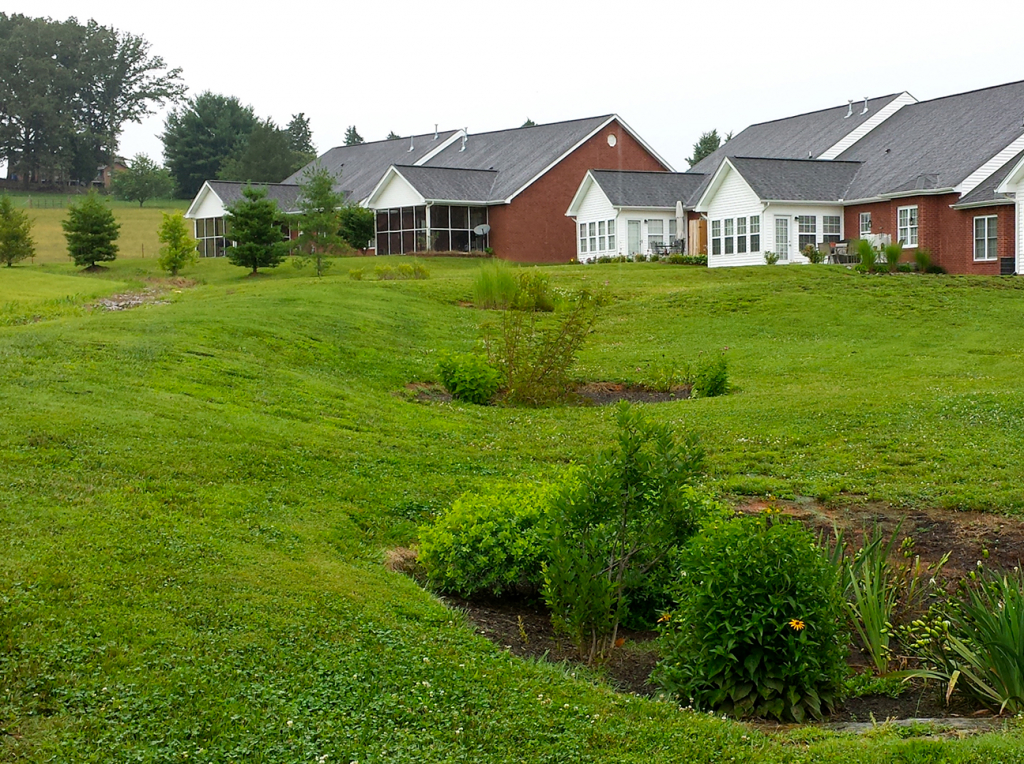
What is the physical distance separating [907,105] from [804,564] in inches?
1741

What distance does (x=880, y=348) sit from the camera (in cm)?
2031

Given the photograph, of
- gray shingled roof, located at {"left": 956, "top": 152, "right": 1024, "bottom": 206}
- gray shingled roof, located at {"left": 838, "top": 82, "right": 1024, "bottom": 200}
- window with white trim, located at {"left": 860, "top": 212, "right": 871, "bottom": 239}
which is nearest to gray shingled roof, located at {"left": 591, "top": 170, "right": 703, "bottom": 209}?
gray shingled roof, located at {"left": 838, "top": 82, "right": 1024, "bottom": 200}

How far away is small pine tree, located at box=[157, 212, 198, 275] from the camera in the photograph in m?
42.4

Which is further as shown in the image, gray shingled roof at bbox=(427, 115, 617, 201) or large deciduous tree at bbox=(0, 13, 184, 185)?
large deciduous tree at bbox=(0, 13, 184, 185)

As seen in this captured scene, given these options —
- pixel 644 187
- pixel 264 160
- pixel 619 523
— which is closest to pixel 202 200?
pixel 264 160

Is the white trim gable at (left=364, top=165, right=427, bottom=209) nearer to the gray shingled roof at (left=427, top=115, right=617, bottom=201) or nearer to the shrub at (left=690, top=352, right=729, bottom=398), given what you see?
the gray shingled roof at (left=427, top=115, right=617, bottom=201)

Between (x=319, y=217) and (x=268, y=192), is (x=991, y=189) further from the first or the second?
(x=268, y=192)

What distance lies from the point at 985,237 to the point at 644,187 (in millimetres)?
15482

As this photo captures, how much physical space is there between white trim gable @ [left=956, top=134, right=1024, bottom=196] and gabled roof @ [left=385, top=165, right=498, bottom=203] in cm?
2059

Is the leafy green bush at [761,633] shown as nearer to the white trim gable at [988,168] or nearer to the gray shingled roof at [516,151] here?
the white trim gable at [988,168]

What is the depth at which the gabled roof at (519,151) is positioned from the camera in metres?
49.6

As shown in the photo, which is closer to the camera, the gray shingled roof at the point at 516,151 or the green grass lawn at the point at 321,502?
the green grass lawn at the point at 321,502

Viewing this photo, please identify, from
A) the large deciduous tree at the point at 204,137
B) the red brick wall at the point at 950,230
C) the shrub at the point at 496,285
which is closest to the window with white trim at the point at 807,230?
the red brick wall at the point at 950,230

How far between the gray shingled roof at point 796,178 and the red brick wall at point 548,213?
36.9 feet
